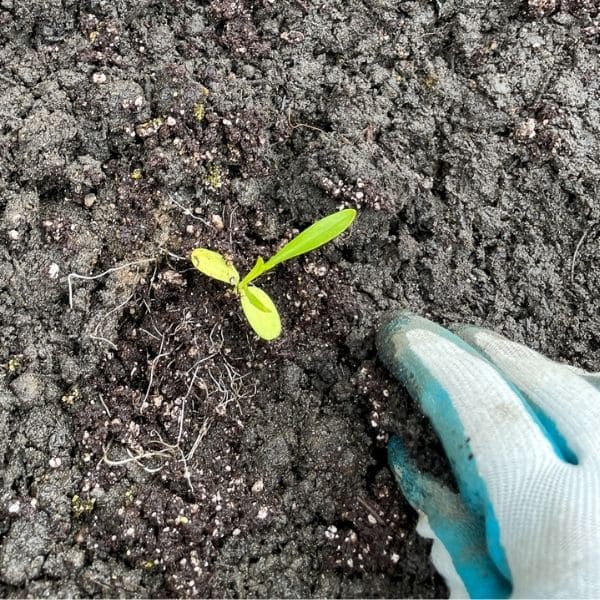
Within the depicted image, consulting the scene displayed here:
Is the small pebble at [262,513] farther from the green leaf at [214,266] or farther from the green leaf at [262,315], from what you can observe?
the green leaf at [214,266]

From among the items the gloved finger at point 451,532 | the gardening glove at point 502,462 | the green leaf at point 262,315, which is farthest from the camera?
the green leaf at point 262,315

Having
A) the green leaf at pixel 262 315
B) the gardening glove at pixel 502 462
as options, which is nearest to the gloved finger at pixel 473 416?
the gardening glove at pixel 502 462

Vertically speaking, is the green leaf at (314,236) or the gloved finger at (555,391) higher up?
the green leaf at (314,236)

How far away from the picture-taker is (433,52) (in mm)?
1632

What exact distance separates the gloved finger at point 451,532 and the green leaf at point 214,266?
0.50 metres

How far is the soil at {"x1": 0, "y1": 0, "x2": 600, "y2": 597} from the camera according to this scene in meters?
1.38

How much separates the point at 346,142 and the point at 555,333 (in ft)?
2.15

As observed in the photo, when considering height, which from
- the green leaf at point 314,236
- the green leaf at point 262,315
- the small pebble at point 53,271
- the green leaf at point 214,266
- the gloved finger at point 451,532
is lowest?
the gloved finger at point 451,532

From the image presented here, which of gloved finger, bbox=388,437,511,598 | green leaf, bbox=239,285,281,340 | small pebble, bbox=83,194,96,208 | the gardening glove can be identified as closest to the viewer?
the gardening glove

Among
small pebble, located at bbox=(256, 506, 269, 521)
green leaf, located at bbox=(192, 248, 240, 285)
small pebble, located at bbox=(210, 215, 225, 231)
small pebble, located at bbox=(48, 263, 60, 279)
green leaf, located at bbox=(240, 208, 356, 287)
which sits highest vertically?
green leaf, located at bbox=(240, 208, 356, 287)

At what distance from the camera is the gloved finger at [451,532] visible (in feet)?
4.18

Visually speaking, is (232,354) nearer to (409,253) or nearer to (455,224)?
(409,253)

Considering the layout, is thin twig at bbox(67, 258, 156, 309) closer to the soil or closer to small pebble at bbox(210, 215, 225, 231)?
the soil

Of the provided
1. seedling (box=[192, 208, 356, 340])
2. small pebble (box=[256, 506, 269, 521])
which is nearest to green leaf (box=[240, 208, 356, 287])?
seedling (box=[192, 208, 356, 340])
